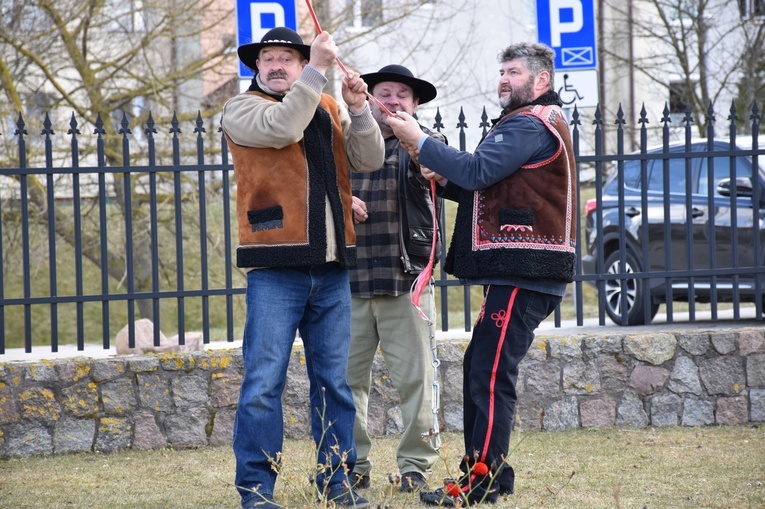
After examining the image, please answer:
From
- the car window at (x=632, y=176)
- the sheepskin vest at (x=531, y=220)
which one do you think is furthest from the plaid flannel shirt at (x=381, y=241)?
the car window at (x=632, y=176)

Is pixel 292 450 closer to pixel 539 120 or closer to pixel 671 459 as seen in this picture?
pixel 671 459

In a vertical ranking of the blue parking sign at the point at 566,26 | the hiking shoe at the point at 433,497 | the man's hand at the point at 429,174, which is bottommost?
the hiking shoe at the point at 433,497

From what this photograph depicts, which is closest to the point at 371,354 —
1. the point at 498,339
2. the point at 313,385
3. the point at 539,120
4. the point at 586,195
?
Answer: the point at 313,385

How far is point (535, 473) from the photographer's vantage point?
4.49 m

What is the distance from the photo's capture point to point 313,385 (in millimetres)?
3826

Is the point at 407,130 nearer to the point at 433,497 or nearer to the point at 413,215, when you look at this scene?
the point at 413,215

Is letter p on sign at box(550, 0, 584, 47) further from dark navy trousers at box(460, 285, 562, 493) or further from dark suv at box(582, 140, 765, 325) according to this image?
dark navy trousers at box(460, 285, 562, 493)

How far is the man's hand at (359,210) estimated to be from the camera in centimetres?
417

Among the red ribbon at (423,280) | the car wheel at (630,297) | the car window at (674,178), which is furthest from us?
the car window at (674,178)

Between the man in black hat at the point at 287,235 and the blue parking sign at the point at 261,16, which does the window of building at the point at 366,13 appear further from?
the man in black hat at the point at 287,235

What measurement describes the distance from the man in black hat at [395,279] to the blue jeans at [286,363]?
456mm

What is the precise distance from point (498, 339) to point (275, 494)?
3.85 feet

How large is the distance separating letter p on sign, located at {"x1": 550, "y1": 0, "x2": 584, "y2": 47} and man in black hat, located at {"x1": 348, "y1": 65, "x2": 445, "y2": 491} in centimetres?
249

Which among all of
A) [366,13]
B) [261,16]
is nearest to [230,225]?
[261,16]
